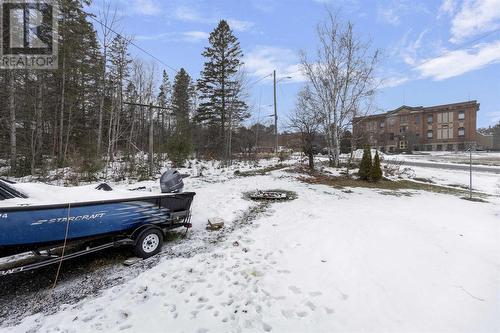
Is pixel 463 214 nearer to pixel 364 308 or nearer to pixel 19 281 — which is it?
pixel 364 308

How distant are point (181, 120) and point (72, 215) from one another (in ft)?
58.1

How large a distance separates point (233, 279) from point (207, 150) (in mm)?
20057

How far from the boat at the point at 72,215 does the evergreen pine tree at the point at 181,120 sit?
8927 mm

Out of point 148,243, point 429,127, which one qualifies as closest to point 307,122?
point 148,243

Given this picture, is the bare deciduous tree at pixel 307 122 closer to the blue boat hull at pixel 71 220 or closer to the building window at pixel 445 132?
the blue boat hull at pixel 71 220

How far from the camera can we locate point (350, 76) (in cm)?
1717

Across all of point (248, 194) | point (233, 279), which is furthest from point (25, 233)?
point (248, 194)

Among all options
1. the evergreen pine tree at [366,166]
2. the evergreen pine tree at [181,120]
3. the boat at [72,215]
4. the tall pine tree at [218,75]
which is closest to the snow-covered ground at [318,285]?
the boat at [72,215]

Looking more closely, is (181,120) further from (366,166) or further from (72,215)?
(72,215)

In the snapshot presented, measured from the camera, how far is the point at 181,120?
789 inches

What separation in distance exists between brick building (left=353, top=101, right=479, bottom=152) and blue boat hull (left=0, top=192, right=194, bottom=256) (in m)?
50.7

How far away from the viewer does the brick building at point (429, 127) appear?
1932 inches

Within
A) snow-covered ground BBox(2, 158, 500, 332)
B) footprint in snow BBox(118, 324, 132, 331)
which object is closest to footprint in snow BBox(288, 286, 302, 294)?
snow-covered ground BBox(2, 158, 500, 332)

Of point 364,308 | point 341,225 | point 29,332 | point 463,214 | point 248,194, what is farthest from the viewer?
point 248,194
